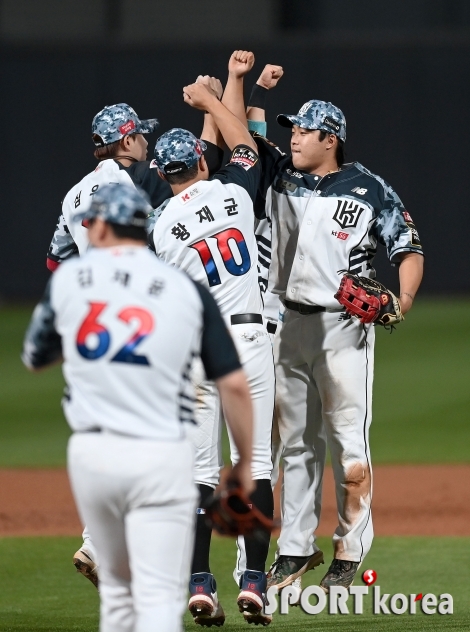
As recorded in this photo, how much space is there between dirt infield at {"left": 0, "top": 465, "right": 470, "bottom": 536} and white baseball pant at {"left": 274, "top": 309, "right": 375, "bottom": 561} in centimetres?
251

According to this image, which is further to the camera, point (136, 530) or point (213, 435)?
point (213, 435)

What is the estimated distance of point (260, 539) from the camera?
5.16 meters

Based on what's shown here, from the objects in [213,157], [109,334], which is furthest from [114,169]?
[109,334]

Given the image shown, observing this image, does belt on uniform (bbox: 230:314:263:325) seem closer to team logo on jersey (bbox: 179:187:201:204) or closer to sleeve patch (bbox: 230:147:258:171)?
team logo on jersey (bbox: 179:187:201:204)

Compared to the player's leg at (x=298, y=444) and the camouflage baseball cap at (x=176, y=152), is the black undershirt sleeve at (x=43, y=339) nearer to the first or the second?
the camouflage baseball cap at (x=176, y=152)

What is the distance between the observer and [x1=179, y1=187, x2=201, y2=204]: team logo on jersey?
5281mm

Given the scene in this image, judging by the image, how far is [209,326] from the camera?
11.9 ft

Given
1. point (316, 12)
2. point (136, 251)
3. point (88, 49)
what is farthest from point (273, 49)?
point (136, 251)

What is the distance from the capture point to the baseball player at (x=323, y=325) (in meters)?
5.76

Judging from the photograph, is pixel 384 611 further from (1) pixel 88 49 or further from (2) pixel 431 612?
(1) pixel 88 49

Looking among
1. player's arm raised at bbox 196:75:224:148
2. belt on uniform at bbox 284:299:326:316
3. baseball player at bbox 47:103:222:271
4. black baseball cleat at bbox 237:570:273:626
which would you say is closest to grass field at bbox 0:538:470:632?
black baseball cleat at bbox 237:570:273:626

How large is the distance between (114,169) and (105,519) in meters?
2.89

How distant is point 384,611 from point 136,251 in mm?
3034

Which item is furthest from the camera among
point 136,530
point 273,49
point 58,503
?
point 273,49
